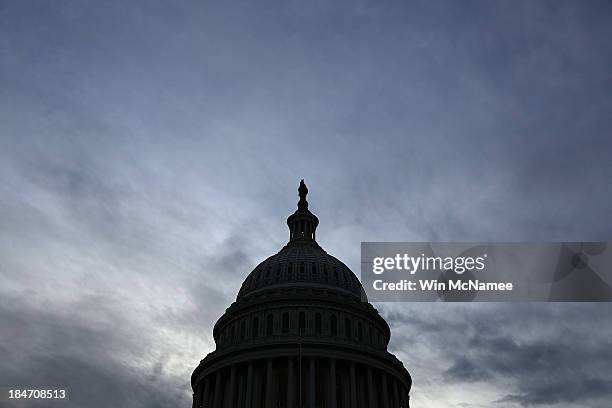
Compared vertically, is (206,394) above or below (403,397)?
below

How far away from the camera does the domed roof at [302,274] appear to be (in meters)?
92.9

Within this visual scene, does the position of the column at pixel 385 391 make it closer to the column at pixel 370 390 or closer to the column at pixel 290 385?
the column at pixel 370 390

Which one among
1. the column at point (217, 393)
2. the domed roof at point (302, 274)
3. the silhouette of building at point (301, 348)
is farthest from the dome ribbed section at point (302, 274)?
the column at point (217, 393)

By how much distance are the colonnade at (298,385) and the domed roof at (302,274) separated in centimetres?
1484

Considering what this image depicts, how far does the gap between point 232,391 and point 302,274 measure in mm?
23869

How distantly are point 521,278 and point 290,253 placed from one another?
5924 centimetres

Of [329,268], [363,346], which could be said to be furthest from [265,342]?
[329,268]

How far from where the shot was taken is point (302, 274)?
94.5 metres

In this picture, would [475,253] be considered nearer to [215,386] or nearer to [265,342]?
[265,342]

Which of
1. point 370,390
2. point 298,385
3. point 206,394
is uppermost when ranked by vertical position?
point 206,394

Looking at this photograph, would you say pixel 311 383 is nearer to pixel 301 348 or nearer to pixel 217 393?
pixel 301 348

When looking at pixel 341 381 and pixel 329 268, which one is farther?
pixel 329 268

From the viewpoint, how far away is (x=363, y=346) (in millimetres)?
81625

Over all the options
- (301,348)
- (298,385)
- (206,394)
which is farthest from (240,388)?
(301,348)
